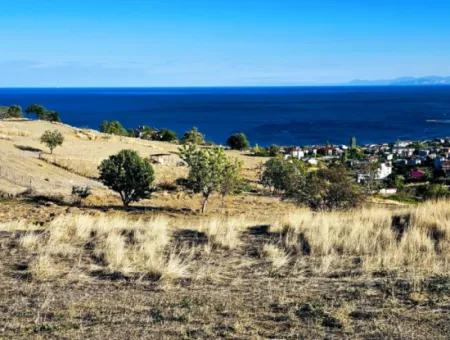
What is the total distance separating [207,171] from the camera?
109 ft

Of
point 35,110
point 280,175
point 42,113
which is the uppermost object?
point 35,110

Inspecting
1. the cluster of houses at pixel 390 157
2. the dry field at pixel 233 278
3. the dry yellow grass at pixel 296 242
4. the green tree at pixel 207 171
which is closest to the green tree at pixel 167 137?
the cluster of houses at pixel 390 157

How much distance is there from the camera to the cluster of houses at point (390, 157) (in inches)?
2987

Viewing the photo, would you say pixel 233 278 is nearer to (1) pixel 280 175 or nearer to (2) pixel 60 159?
(1) pixel 280 175

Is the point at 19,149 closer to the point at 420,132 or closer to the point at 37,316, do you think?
the point at 37,316

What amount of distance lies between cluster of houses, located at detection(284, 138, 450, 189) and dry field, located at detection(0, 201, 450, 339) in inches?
2078

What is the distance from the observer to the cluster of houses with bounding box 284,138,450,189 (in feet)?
249

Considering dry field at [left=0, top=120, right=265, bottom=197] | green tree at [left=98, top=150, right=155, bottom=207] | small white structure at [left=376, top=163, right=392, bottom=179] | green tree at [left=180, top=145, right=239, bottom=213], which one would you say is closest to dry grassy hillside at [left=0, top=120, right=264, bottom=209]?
dry field at [left=0, top=120, right=265, bottom=197]

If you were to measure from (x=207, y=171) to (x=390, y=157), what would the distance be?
66.9 meters

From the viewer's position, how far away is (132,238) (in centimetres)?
1212

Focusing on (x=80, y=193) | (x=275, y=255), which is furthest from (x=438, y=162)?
(x=275, y=255)

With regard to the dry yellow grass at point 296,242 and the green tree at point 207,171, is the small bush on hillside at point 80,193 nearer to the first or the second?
the green tree at point 207,171

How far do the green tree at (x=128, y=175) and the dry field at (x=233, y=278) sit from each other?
747 inches

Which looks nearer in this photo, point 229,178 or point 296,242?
point 296,242
